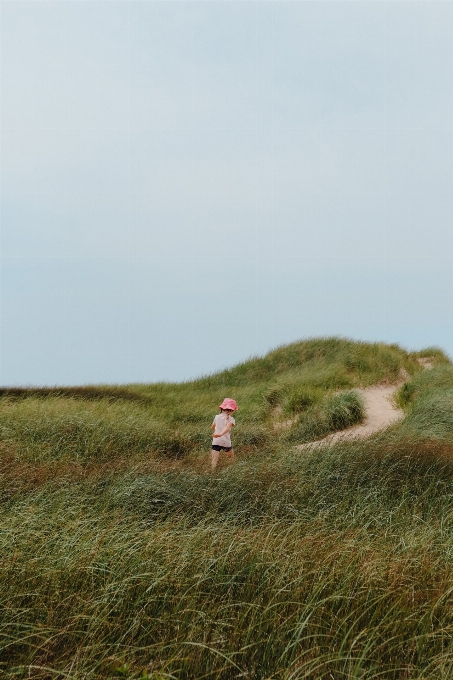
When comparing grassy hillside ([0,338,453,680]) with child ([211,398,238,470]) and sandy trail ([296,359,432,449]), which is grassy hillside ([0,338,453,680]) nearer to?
child ([211,398,238,470])

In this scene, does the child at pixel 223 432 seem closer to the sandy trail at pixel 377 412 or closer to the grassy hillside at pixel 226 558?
the grassy hillside at pixel 226 558

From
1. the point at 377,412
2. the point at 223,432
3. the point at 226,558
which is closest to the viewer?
the point at 226,558

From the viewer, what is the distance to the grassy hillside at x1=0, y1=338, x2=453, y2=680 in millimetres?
3605

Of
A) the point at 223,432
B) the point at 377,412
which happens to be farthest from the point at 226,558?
the point at 377,412

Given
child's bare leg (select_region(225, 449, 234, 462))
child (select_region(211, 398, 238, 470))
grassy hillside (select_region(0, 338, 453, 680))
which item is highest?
child (select_region(211, 398, 238, 470))

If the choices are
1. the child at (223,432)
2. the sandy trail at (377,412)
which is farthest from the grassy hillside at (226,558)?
the sandy trail at (377,412)

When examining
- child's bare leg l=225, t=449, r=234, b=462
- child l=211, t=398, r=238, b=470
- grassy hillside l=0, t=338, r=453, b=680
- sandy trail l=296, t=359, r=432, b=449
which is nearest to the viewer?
grassy hillside l=0, t=338, r=453, b=680

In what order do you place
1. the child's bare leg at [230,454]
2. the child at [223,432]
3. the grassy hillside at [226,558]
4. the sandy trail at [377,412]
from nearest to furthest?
the grassy hillside at [226,558], the child's bare leg at [230,454], the child at [223,432], the sandy trail at [377,412]

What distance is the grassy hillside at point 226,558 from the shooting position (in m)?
3.61

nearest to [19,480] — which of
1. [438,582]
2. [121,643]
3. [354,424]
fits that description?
[121,643]

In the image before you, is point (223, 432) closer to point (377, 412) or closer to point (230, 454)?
point (230, 454)

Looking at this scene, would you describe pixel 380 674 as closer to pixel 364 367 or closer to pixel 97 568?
pixel 97 568

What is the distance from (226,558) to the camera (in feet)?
15.2

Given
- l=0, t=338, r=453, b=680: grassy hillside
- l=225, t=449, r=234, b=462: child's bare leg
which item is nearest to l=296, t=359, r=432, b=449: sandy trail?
l=0, t=338, r=453, b=680: grassy hillside
